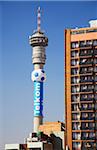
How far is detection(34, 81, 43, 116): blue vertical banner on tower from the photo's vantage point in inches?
2707

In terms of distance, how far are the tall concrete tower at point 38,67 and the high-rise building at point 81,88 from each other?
11697 mm

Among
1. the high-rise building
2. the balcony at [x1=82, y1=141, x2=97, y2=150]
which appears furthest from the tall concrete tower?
the balcony at [x1=82, y1=141, x2=97, y2=150]

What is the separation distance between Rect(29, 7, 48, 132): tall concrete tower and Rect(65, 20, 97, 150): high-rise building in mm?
11697

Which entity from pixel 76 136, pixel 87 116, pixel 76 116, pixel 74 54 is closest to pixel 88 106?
pixel 87 116

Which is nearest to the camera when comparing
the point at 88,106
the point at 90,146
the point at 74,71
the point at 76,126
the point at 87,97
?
the point at 90,146

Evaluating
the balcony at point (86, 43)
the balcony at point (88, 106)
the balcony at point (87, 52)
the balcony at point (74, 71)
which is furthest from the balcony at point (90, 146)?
the balcony at point (86, 43)

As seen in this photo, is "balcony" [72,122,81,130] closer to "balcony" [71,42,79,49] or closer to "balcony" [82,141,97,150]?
"balcony" [82,141,97,150]

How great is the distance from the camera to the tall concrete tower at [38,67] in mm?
68750

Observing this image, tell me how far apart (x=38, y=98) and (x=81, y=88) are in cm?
1380

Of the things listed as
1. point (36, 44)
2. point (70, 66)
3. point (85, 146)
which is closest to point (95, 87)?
point (70, 66)

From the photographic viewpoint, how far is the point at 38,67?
72.9 m

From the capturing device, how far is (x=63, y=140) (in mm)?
57938

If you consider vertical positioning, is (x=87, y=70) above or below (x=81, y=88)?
above

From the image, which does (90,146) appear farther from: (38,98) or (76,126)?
(38,98)
